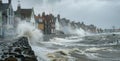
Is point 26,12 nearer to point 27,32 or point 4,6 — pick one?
point 27,32

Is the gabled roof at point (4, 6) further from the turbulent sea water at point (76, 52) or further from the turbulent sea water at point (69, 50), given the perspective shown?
the turbulent sea water at point (76, 52)

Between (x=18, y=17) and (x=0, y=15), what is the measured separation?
61.8 feet

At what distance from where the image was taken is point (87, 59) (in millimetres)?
32344

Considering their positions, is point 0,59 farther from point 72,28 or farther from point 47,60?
point 72,28

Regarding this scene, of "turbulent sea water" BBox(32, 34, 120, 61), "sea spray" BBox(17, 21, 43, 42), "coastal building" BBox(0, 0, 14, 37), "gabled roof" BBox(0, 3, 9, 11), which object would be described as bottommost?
"turbulent sea water" BBox(32, 34, 120, 61)

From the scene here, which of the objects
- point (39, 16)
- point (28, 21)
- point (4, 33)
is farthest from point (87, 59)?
point (39, 16)

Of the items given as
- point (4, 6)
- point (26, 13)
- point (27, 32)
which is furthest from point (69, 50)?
point (26, 13)

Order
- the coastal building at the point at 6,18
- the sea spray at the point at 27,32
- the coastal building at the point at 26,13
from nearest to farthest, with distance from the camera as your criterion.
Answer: the coastal building at the point at 6,18 < the sea spray at the point at 27,32 < the coastal building at the point at 26,13

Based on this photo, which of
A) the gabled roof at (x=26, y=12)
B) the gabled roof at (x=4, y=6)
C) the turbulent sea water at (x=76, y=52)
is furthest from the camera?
the gabled roof at (x=26, y=12)

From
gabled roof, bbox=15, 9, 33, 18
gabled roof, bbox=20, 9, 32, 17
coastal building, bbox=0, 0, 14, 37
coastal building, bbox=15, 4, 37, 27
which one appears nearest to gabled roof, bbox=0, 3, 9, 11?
coastal building, bbox=0, 0, 14, 37

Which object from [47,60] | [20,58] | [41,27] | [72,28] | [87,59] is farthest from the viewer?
[72,28]

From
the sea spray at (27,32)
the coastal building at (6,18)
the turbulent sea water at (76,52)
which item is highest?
the coastal building at (6,18)

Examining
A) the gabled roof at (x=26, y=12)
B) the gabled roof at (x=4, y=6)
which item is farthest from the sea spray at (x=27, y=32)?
the gabled roof at (x=26, y=12)

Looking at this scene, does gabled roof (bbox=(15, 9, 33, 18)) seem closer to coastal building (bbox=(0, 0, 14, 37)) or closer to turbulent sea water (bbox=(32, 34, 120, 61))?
coastal building (bbox=(0, 0, 14, 37))
